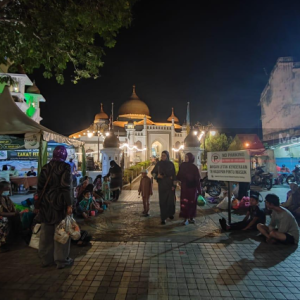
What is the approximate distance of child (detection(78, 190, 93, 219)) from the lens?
646 cm

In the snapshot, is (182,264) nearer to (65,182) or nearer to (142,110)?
(65,182)

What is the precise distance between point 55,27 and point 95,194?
5.00 meters

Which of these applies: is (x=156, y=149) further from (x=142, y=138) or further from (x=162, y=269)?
(x=162, y=269)

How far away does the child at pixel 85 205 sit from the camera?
6465mm

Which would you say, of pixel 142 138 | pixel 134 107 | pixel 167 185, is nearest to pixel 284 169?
pixel 167 185

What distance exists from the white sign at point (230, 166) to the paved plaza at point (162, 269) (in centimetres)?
130

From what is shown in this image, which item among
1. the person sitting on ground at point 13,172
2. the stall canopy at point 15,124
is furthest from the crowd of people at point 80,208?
the person sitting on ground at point 13,172

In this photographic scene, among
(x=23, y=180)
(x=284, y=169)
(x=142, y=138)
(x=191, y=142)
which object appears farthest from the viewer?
(x=142, y=138)

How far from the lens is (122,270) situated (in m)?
3.42

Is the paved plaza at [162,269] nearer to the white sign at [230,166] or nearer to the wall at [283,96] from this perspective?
the white sign at [230,166]

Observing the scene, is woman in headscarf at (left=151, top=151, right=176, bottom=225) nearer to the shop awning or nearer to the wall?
the shop awning

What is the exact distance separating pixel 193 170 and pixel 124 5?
14.7 feet

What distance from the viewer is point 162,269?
3.45 metres

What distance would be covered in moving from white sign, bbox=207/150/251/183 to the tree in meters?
4.29
